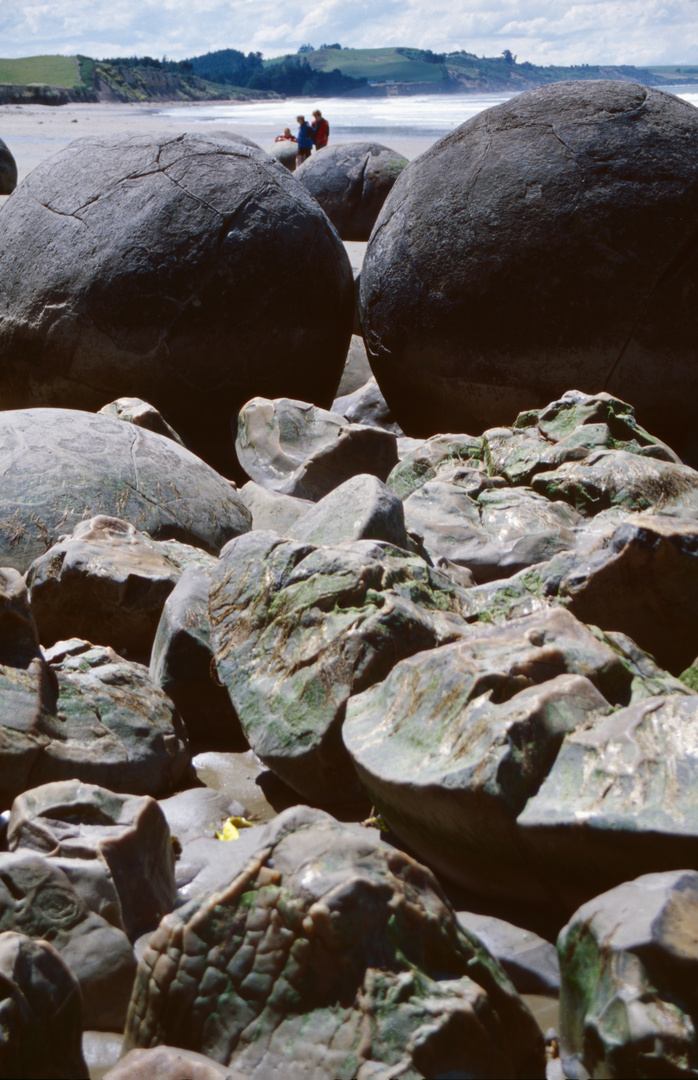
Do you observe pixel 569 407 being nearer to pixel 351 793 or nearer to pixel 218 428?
pixel 218 428

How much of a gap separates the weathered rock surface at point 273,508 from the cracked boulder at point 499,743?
1.99 m

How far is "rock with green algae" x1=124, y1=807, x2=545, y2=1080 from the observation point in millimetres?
1669

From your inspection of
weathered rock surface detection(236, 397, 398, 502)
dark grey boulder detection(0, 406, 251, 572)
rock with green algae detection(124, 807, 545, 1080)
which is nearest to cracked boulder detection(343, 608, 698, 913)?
rock with green algae detection(124, 807, 545, 1080)

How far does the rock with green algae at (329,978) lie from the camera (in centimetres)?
167

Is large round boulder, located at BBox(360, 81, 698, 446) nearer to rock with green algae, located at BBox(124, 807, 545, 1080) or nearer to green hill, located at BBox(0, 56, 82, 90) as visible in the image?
rock with green algae, located at BBox(124, 807, 545, 1080)

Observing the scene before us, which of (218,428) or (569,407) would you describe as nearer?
(569,407)

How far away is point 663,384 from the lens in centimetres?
519

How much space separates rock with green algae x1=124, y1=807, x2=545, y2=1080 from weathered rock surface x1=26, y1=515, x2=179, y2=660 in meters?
1.80

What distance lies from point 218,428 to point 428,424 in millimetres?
1182

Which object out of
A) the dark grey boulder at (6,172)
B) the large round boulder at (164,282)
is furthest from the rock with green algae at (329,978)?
the dark grey boulder at (6,172)

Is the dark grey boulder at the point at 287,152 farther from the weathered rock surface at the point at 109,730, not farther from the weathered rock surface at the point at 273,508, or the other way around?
the weathered rock surface at the point at 109,730

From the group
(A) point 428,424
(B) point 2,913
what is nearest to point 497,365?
(A) point 428,424

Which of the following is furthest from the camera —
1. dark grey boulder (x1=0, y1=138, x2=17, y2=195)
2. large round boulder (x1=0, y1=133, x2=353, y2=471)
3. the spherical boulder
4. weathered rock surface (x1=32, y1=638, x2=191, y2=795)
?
dark grey boulder (x1=0, y1=138, x2=17, y2=195)

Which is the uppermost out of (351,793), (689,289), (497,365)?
(689,289)
